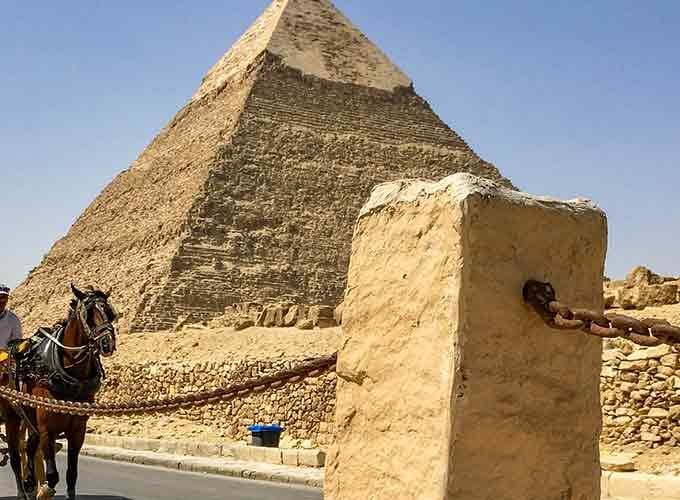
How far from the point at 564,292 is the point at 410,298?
0.34 metres

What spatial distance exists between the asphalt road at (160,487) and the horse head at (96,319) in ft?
8.54

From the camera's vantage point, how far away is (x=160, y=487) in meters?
10.6

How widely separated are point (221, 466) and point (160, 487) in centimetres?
249

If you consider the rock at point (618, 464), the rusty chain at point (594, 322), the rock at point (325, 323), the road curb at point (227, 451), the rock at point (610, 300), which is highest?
the rock at point (325, 323)

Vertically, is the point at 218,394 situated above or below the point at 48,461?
above

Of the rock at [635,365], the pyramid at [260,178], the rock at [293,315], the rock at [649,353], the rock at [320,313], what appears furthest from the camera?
the pyramid at [260,178]

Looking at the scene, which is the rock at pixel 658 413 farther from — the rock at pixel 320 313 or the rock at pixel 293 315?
the rock at pixel 293 315

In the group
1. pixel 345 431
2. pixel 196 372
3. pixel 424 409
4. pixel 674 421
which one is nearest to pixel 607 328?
pixel 424 409

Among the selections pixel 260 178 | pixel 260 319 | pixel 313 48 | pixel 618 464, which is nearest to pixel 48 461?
pixel 618 464

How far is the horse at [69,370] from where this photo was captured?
6.47 m

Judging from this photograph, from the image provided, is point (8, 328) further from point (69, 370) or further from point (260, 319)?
point (260, 319)

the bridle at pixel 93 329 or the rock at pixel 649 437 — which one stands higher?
the bridle at pixel 93 329

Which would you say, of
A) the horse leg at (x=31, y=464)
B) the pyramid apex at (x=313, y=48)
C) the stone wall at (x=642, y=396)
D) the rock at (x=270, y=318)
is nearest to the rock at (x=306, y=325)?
the rock at (x=270, y=318)

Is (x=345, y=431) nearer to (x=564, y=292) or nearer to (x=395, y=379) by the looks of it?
(x=395, y=379)
